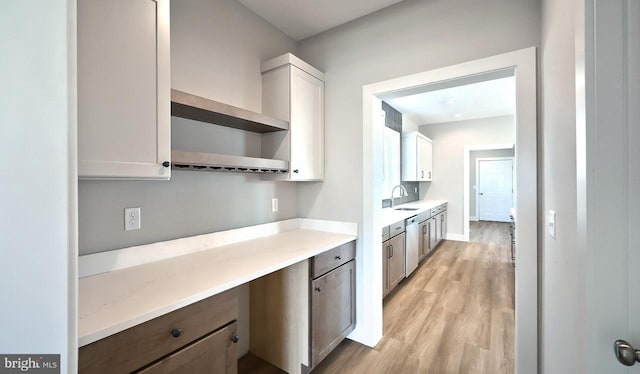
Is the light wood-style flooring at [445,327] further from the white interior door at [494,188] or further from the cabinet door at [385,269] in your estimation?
the white interior door at [494,188]

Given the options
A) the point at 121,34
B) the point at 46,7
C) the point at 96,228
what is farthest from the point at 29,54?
the point at 96,228

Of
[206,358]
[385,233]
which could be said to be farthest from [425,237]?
[206,358]

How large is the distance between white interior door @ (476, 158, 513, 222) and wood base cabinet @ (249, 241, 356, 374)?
25.3 feet

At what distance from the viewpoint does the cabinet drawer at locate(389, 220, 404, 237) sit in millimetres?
2811

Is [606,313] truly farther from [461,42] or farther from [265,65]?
[265,65]

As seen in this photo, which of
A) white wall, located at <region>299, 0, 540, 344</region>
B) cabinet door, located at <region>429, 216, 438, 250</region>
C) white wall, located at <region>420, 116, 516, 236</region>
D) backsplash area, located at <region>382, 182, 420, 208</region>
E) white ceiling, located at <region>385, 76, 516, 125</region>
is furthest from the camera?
white wall, located at <region>420, 116, 516, 236</region>

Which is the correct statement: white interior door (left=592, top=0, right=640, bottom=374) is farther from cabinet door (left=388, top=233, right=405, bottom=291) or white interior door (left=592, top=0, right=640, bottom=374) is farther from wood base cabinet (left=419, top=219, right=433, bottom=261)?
wood base cabinet (left=419, top=219, right=433, bottom=261)

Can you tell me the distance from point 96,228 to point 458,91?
4325 millimetres

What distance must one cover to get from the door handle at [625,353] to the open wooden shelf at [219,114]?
177 centimetres

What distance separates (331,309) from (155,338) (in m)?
1.15

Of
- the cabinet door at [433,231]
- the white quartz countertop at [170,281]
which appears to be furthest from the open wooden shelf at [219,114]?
the cabinet door at [433,231]

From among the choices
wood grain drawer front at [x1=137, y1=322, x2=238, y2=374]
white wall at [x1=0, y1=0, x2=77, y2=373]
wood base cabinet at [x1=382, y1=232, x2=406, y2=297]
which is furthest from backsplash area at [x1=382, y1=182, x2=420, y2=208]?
white wall at [x1=0, y1=0, x2=77, y2=373]

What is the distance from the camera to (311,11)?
1.95 m

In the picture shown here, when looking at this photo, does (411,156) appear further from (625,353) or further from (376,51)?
(625,353)
